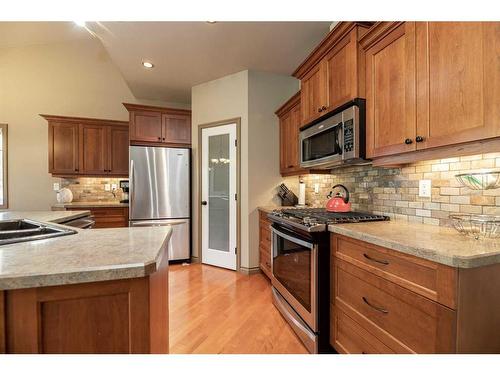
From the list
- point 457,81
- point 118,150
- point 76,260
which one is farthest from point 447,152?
point 118,150

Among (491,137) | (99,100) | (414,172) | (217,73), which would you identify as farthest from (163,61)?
(491,137)

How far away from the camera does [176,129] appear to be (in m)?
4.00

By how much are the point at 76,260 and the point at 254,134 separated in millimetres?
2820

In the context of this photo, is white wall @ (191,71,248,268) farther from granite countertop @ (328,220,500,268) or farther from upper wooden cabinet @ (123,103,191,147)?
granite countertop @ (328,220,500,268)

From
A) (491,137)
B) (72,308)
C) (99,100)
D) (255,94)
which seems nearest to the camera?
(72,308)

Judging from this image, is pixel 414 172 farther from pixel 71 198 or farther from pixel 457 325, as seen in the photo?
pixel 71 198

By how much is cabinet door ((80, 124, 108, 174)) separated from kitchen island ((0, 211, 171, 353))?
380 cm

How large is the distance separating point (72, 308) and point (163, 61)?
10.5ft

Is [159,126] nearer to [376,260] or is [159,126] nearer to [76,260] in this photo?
[76,260]

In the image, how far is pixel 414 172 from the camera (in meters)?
1.74

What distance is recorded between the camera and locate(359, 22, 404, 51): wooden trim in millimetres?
1536

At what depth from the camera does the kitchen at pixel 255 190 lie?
0.94m

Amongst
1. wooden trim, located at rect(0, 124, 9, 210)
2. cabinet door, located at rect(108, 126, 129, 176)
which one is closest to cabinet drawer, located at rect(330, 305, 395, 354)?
cabinet door, located at rect(108, 126, 129, 176)

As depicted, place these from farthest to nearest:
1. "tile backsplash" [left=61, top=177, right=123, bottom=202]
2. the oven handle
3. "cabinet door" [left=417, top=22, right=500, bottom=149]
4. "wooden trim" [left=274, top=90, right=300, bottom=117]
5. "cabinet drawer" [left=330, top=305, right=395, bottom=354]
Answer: "tile backsplash" [left=61, top=177, right=123, bottom=202], "wooden trim" [left=274, top=90, right=300, bottom=117], the oven handle, "cabinet drawer" [left=330, top=305, right=395, bottom=354], "cabinet door" [left=417, top=22, right=500, bottom=149]
